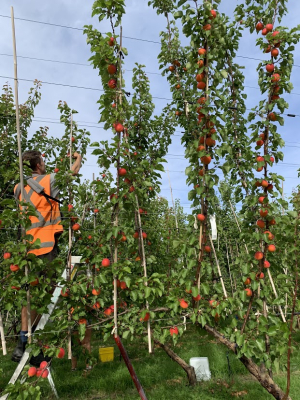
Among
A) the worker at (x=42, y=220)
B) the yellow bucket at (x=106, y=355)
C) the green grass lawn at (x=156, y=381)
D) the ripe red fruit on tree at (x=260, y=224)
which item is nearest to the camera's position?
the ripe red fruit on tree at (x=260, y=224)

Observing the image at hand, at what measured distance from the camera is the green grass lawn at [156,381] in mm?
3285

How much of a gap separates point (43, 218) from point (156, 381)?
2.47m

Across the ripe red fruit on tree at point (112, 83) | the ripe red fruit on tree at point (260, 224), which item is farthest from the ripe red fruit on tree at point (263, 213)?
the ripe red fruit on tree at point (112, 83)

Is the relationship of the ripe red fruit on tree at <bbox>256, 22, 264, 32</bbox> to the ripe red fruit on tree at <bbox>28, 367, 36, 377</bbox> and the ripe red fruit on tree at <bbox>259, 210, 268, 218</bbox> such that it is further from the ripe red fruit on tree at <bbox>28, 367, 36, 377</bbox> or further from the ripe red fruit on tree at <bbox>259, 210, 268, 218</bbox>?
the ripe red fruit on tree at <bbox>28, 367, 36, 377</bbox>

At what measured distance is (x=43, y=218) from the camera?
2.80 m

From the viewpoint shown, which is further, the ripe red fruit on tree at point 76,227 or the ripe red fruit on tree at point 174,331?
the ripe red fruit on tree at point 76,227

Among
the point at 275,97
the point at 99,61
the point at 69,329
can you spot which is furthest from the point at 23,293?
the point at 275,97

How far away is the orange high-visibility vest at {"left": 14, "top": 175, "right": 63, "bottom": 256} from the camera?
2.74 metres

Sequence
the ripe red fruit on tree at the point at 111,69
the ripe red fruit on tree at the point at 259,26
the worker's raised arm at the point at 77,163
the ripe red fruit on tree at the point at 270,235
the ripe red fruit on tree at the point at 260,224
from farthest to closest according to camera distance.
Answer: the worker's raised arm at the point at 77,163
the ripe red fruit on tree at the point at 259,26
the ripe red fruit on tree at the point at 260,224
the ripe red fruit on tree at the point at 270,235
the ripe red fruit on tree at the point at 111,69

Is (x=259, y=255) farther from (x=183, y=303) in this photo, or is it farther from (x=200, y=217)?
(x=183, y=303)

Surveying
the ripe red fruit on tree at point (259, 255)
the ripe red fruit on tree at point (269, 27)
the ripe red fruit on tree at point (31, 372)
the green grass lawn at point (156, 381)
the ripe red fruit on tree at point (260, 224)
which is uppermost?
the ripe red fruit on tree at point (269, 27)

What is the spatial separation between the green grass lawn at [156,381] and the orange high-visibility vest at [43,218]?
4.99 feet

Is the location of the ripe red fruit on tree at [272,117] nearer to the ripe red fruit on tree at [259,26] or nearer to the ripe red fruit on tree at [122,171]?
the ripe red fruit on tree at [259,26]

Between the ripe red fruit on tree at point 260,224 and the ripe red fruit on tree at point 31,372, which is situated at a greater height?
the ripe red fruit on tree at point 260,224
